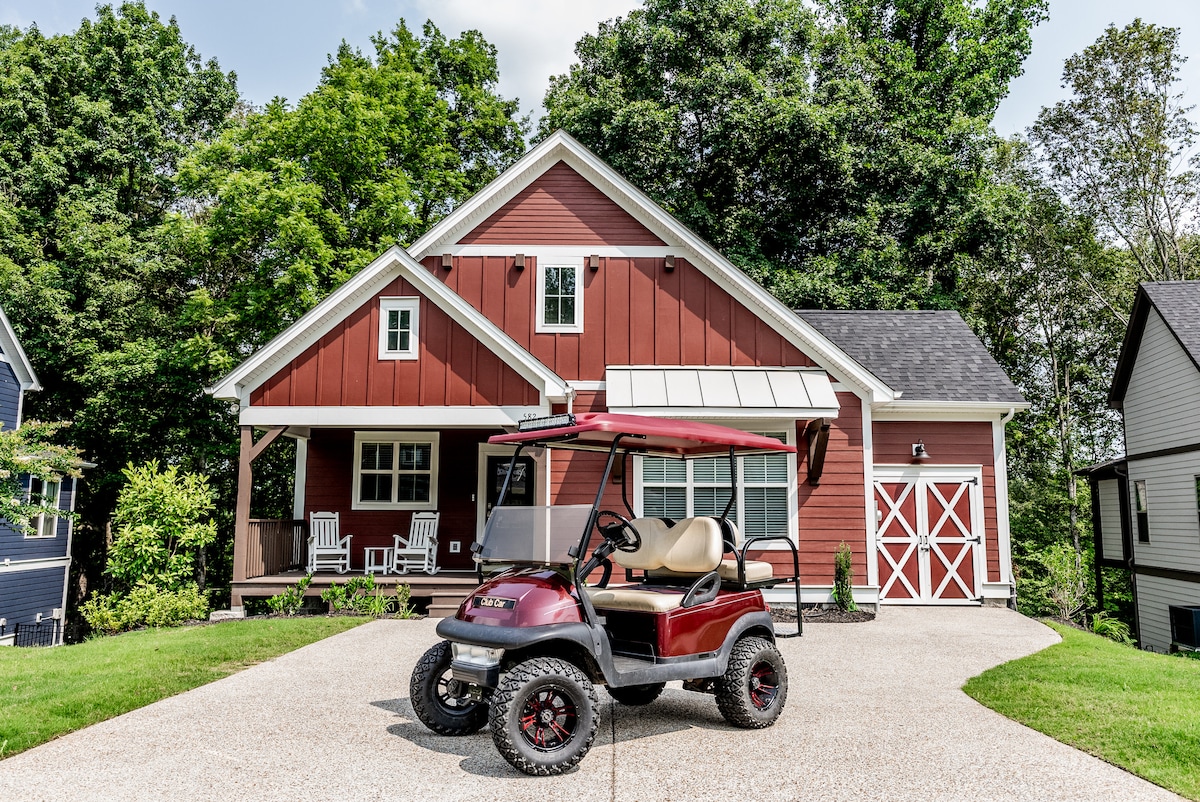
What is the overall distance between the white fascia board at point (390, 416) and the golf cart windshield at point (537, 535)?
22.4ft

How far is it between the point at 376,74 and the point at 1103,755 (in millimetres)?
22764

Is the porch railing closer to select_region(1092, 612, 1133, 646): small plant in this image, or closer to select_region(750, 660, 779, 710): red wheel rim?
select_region(750, 660, 779, 710): red wheel rim

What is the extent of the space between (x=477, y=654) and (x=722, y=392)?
8.17 meters

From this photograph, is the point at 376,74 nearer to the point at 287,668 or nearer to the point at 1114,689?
the point at 287,668

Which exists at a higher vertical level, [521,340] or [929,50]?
[929,50]

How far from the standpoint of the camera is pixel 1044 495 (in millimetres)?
25312

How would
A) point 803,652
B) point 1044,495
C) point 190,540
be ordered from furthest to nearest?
1. point 1044,495
2. point 190,540
3. point 803,652

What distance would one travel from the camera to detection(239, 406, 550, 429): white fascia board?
41.1 feet

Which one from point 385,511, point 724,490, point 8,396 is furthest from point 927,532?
point 8,396

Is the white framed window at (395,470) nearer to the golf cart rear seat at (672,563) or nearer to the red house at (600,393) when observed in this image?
the red house at (600,393)

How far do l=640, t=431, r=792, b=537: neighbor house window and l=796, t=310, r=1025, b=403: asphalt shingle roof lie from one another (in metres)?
2.22

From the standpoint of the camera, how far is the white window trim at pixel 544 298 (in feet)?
46.1

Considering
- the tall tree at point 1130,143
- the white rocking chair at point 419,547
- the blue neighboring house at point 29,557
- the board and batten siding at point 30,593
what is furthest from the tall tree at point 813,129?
the board and batten siding at point 30,593

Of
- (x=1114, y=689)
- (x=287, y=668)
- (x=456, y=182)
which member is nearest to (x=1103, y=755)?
(x=1114, y=689)
